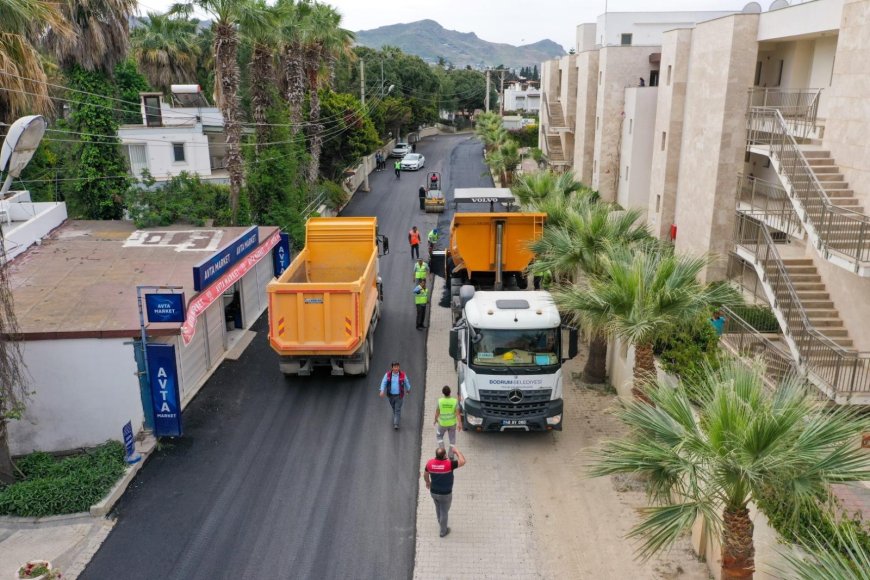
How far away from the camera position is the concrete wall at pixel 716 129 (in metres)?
19.1

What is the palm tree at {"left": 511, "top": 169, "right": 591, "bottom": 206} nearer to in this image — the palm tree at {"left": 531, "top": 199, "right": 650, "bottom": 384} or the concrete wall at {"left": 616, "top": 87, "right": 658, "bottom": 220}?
the concrete wall at {"left": 616, "top": 87, "right": 658, "bottom": 220}

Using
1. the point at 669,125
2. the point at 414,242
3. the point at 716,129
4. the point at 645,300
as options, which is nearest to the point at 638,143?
the point at 669,125

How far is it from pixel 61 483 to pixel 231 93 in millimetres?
16653

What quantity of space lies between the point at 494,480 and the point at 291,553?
4.17 metres

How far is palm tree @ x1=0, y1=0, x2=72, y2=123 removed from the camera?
12.5 meters

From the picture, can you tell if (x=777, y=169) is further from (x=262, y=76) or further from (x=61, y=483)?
(x=262, y=76)

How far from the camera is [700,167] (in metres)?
21.1

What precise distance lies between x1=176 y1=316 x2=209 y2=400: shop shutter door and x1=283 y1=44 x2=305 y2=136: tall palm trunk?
725 inches

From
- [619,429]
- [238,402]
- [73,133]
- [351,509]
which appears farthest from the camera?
[73,133]

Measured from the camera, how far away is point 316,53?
36.4 metres

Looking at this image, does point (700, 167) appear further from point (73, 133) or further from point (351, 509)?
point (73, 133)

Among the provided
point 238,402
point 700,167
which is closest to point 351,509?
point 238,402

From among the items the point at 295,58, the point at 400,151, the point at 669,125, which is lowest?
the point at 400,151

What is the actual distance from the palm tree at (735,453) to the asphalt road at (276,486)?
4529 millimetres
